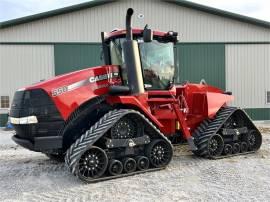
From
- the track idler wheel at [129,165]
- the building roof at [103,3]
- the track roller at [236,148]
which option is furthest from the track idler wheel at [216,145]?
the building roof at [103,3]

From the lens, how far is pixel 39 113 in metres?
6.39

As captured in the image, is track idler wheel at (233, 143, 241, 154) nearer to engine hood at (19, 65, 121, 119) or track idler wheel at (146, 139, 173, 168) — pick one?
track idler wheel at (146, 139, 173, 168)

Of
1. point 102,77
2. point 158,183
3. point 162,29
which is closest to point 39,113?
point 102,77

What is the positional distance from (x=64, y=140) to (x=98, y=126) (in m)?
0.75

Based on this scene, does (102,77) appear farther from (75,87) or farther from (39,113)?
(39,113)

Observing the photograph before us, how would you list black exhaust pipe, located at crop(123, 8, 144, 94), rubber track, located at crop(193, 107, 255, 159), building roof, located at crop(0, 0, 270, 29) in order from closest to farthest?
black exhaust pipe, located at crop(123, 8, 144, 94) < rubber track, located at crop(193, 107, 255, 159) < building roof, located at crop(0, 0, 270, 29)

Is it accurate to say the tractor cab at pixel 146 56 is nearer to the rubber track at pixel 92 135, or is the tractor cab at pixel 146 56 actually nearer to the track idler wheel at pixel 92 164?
the rubber track at pixel 92 135

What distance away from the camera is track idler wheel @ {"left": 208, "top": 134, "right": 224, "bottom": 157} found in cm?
827

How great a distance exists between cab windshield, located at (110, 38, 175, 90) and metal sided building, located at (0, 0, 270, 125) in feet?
27.7

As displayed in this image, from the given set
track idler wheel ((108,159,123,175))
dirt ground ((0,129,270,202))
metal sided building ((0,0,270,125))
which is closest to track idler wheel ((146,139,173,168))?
dirt ground ((0,129,270,202))

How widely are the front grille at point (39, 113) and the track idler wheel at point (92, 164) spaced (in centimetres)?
70

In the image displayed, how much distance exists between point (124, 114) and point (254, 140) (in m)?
4.02

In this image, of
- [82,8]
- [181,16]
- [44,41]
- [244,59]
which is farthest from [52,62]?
[244,59]

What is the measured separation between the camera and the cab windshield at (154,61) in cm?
755
